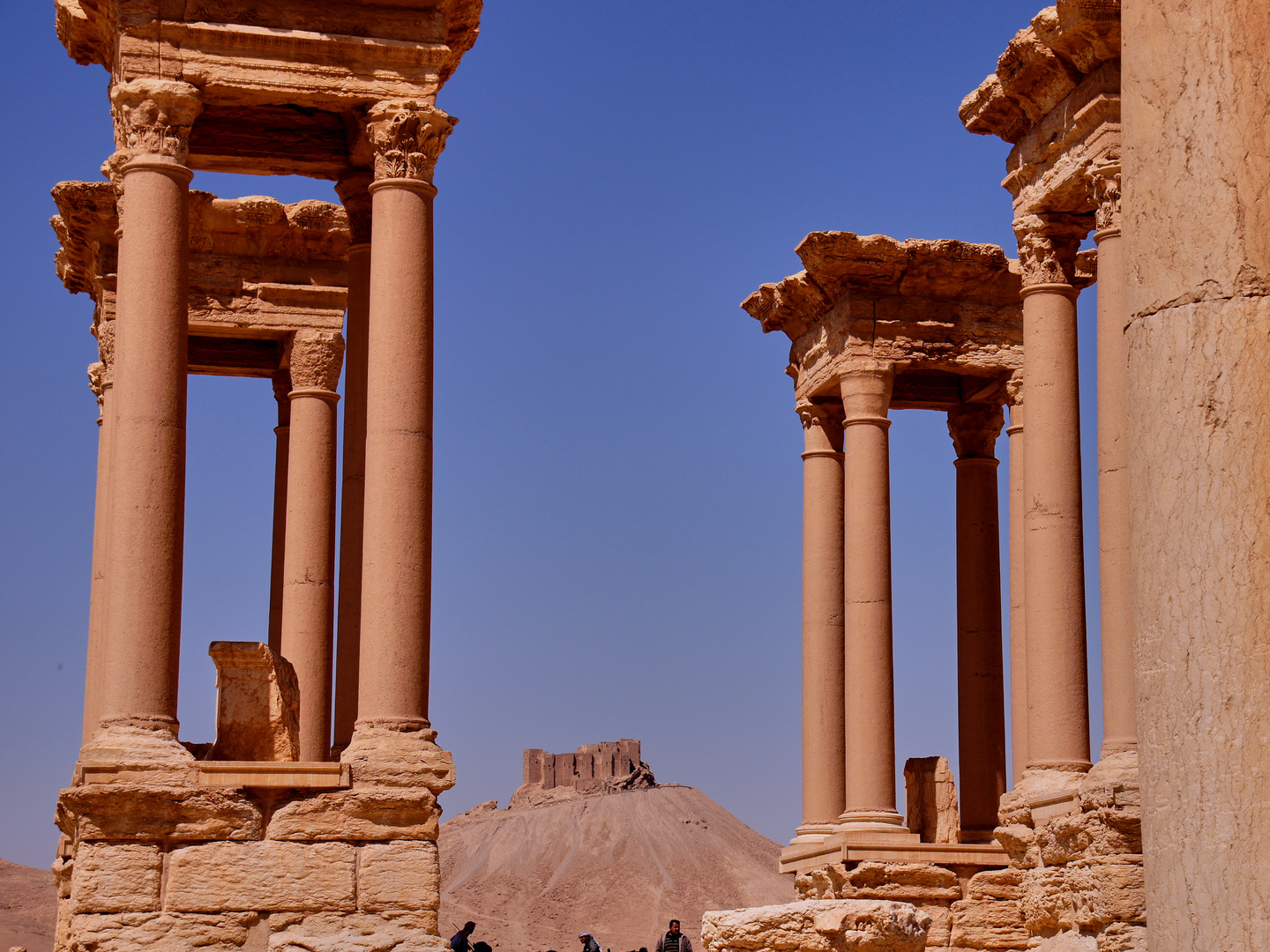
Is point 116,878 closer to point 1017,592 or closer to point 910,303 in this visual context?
point 1017,592

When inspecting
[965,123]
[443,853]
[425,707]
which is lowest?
[443,853]

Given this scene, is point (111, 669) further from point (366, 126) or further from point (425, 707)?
point (366, 126)

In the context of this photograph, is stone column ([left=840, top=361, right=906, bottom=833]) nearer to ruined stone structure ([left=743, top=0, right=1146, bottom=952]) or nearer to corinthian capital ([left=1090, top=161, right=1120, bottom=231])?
ruined stone structure ([left=743, top=0, right=1146, bottom=952])

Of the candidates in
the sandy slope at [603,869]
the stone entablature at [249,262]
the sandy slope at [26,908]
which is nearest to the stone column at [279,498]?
the stone entablature at [249,262]

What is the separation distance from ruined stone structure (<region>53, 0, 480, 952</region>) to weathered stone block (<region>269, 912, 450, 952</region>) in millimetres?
29

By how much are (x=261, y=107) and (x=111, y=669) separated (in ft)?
27.9

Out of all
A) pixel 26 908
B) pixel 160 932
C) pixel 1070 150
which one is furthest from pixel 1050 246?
pixel 26 908

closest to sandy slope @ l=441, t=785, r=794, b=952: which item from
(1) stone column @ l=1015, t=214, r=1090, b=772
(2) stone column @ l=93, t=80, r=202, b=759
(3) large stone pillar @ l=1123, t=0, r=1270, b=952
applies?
(1) stone column @ l=1015, t=214, r=1090, b=772

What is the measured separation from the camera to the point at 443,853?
119m

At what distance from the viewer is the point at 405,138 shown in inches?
939

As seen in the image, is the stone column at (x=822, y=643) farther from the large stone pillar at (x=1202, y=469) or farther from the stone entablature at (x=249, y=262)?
the large stone pillar at (x=1202, y=469)

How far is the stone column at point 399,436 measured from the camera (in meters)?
22.3

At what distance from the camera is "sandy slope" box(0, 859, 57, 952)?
2181 inches

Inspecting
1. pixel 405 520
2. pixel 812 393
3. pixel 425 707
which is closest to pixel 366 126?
pixel 405 520
